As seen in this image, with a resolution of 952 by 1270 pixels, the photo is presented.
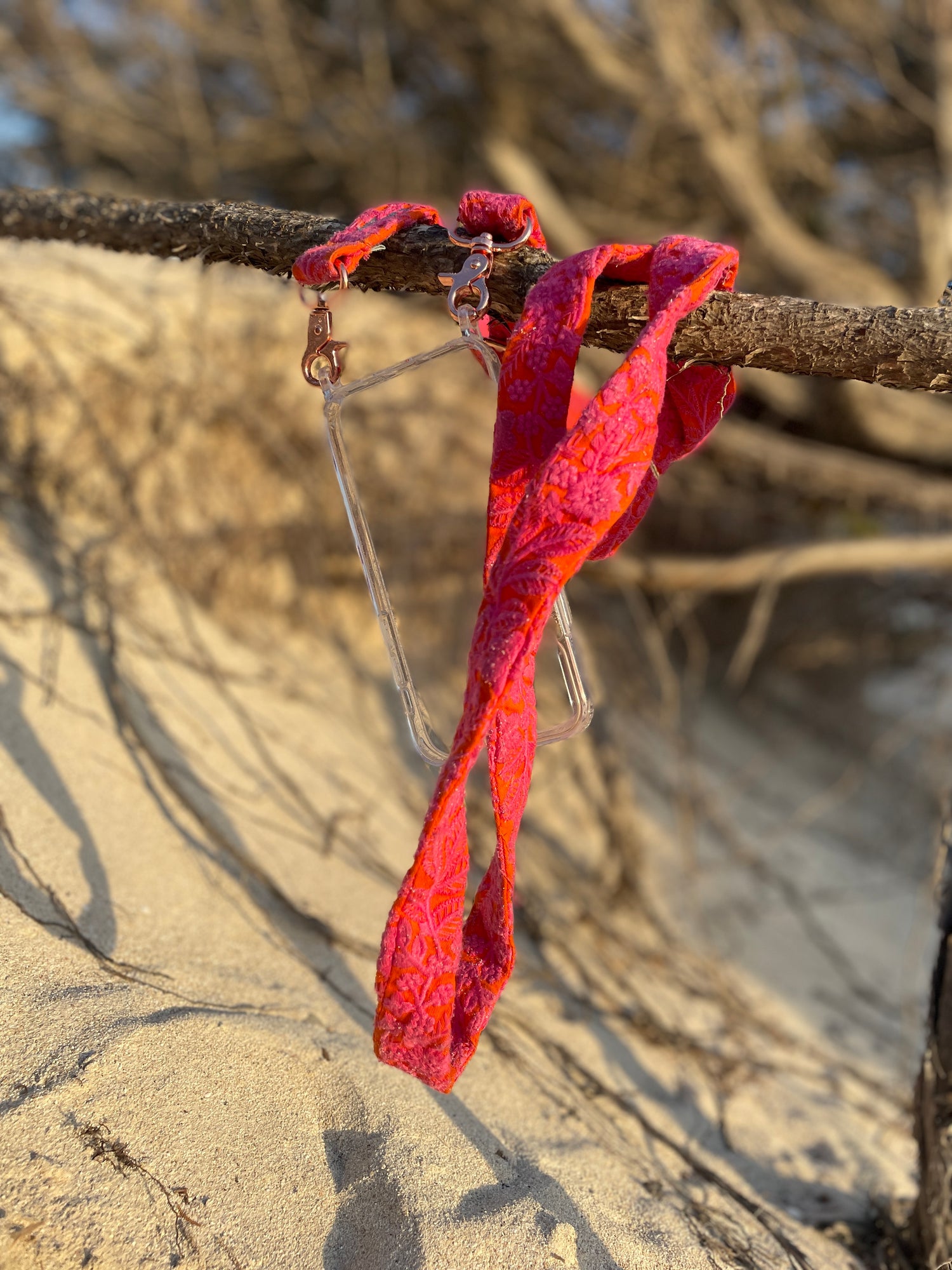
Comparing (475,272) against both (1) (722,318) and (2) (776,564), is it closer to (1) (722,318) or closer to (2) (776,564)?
(1) (722,318)

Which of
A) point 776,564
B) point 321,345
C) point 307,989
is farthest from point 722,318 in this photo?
point 776,564

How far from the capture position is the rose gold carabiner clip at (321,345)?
1.06m

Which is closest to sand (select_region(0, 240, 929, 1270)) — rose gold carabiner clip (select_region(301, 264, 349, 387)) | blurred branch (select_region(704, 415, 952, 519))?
rose gold carabiner clip (select_region(301, 264, 349, 387))

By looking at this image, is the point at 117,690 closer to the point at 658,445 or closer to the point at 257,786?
the point at 257,786

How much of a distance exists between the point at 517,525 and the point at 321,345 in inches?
14.0

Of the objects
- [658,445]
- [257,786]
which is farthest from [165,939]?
[658,445]

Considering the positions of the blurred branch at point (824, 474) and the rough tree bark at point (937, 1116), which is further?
the blurred branch at point (824, 474)

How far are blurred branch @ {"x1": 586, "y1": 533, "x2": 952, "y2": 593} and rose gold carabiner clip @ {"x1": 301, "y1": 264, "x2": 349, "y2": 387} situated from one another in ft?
6.45

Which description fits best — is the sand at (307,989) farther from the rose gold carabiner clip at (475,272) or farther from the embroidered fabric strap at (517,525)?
the rose gold carabiner clip at (475,272)

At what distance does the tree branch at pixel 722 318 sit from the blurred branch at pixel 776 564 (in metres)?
1.91

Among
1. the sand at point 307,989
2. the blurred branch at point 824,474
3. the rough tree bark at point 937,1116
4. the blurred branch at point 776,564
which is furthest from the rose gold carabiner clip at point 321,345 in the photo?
the blurred branch at point 824,474

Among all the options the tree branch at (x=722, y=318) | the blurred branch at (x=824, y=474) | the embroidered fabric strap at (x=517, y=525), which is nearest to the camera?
the embroidered fabric strap at (x=517, y=525)

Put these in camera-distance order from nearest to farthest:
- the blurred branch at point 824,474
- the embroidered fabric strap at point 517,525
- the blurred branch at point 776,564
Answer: the embroidered fabric strap at point 517,525 → the blurred branch at point 776,564 → the blurred branch at point 824,474

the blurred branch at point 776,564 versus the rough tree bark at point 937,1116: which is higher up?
the blurred branch at point 776,564
